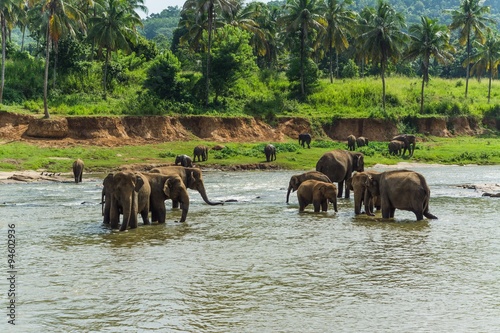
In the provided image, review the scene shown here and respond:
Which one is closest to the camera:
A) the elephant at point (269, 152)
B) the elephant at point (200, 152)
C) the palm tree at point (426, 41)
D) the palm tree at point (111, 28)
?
the elephant at point (200, 152)

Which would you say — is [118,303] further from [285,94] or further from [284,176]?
[285,94]

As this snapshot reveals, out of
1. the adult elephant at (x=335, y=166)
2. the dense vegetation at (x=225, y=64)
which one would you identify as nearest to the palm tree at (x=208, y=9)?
the dense vegetation at (x=225, y=64)

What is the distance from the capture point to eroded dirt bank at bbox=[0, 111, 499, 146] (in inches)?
1725

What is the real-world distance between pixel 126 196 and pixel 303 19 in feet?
146

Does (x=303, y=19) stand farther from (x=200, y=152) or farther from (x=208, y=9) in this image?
(x=200, y=152)

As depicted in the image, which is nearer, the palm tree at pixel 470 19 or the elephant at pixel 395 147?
the elephant at pixel 395 147

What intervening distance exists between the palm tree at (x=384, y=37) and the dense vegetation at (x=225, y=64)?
0.09m

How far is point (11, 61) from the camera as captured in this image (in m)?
56.8

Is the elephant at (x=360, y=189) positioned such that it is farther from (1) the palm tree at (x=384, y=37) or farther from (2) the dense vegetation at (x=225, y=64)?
(1) the palm tree at (x=384, y=37)

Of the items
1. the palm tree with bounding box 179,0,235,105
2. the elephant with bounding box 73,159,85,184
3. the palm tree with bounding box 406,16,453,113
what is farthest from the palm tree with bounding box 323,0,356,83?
the elephant with bounding box 73,159,85,184

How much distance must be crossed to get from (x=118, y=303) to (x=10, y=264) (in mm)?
2941

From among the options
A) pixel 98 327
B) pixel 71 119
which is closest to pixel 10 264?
pixel 98 327

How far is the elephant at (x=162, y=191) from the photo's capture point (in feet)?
61.1

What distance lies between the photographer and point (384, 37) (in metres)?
58.9
